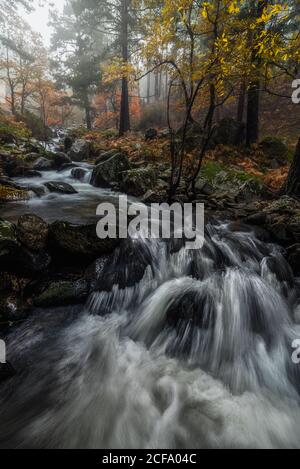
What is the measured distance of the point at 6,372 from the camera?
293 centimetres

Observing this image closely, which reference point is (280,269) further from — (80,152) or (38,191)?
(80,152)

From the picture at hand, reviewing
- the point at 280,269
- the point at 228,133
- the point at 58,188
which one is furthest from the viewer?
the point at 228,133

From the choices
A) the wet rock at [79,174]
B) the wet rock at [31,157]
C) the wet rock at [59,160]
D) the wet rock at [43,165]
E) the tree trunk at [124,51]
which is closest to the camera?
the wet rock at [79,174]

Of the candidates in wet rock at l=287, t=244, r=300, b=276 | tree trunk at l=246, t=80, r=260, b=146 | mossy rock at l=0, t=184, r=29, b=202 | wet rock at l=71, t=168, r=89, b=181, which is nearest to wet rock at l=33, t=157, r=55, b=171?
wet rock at l=71, t=168, r=89, b=181

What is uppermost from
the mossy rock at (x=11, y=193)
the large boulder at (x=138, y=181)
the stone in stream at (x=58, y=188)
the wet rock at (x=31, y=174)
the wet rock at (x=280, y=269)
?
the wet rock at (x=31, y=174)

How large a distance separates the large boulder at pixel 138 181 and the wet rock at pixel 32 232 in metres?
3.80

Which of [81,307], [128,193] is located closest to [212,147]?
[128,193]

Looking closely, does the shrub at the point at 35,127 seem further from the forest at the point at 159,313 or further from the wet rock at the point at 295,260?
the wet rock at the point at 295,260

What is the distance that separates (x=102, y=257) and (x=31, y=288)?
1184mm

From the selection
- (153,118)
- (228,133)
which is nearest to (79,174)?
(228,133)

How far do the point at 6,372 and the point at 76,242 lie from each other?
2.05m

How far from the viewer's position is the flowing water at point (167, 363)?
255 centimetres

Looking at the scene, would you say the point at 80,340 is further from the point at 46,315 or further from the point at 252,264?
the point at 252,264

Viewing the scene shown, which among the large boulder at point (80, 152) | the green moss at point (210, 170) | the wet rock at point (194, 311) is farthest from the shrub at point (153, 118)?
the wet rock at point (194, 311)
